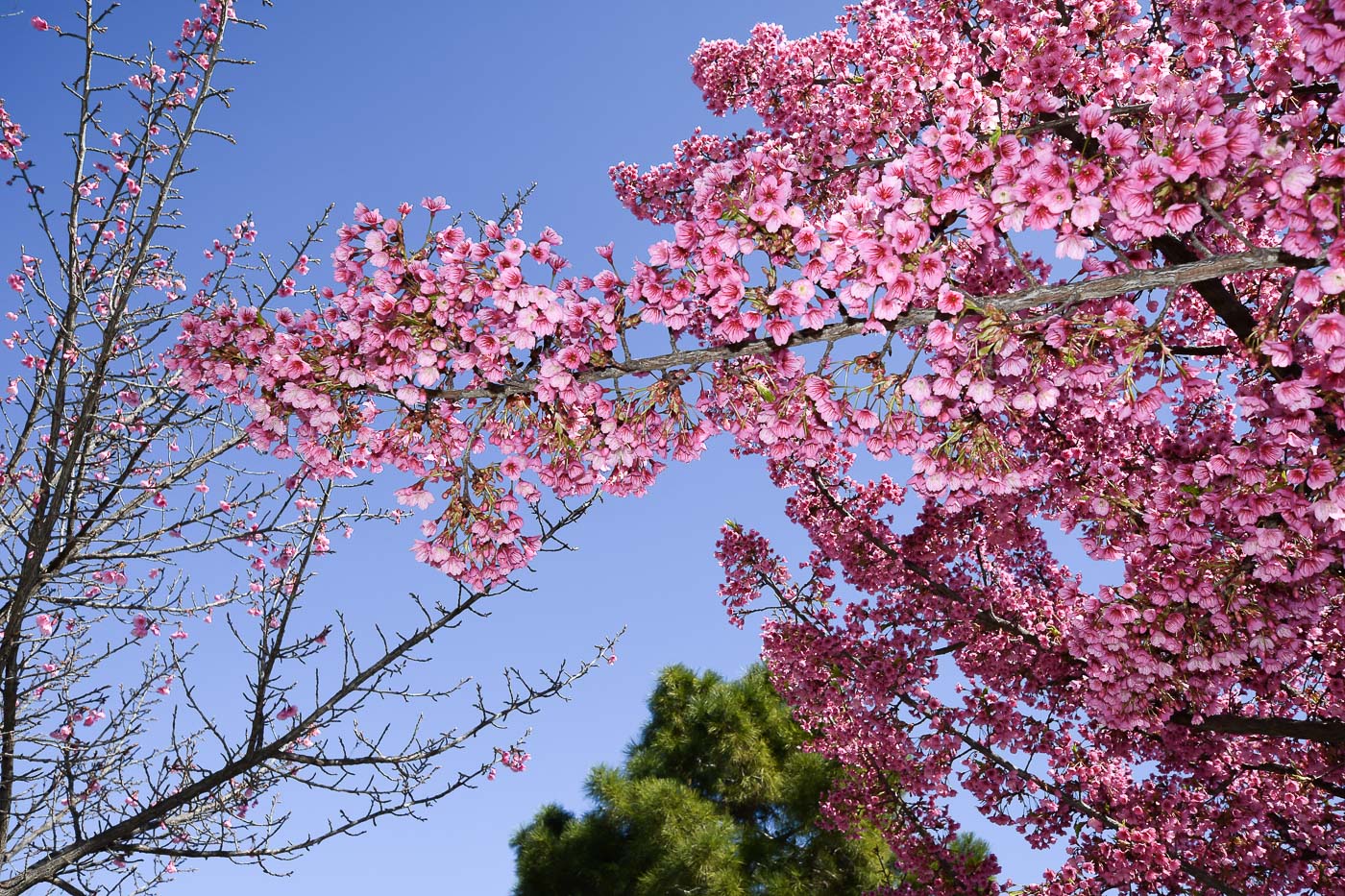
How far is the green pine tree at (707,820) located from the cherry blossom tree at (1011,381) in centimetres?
432

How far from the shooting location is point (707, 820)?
12086 millimetres

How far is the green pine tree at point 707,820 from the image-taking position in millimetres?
11430

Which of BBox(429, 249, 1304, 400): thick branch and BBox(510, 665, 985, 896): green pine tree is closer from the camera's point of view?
BBox(429, 249, 1304, 400): thick branch

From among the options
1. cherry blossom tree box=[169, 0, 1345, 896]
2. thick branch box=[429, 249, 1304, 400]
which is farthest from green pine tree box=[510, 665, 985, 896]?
thick branch box=[429, 249, 1304, 400]

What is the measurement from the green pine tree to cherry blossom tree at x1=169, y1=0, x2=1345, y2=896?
Result: 432 cm

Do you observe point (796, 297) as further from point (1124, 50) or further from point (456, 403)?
point (1124, 50)

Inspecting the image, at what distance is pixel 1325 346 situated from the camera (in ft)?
9.13

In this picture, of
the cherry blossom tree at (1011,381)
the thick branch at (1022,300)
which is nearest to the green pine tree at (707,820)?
the cherry blossom tree at (1011,381)

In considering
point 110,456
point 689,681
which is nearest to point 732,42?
point 110,456

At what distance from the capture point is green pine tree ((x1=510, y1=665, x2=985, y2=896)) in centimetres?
1143

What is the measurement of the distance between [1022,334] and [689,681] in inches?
475

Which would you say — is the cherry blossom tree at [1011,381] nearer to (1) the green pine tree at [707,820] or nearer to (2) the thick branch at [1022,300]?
(2) the thick branch at [1022,300]

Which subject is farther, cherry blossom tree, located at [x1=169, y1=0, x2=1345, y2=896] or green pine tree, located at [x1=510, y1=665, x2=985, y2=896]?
green pine tree, located at [x1=510, y1=665, x2=985, y2=896]

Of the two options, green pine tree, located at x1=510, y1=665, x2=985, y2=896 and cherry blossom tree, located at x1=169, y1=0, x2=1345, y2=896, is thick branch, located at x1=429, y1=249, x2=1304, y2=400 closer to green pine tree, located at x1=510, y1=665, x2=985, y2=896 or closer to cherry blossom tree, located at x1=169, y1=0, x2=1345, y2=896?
cherry blossom tree, located at x1=169, y1=0, x2=1345, y2=896
